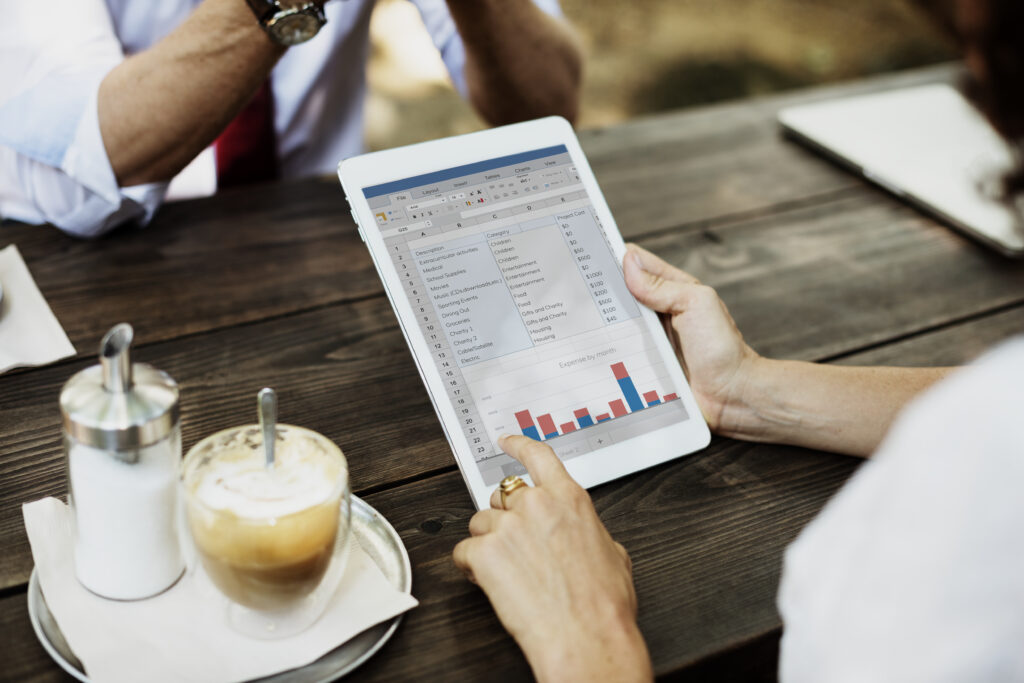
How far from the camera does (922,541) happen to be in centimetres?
42

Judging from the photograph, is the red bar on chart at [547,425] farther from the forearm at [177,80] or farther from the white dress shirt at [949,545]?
the forearm at [177,80]

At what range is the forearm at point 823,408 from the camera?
828 mm

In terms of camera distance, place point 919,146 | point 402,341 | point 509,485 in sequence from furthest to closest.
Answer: point 919,146 → point 402,341 → point 509,485

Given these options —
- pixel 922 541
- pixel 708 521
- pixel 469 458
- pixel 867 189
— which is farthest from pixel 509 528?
pixel 867 189

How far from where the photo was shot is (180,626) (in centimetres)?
59

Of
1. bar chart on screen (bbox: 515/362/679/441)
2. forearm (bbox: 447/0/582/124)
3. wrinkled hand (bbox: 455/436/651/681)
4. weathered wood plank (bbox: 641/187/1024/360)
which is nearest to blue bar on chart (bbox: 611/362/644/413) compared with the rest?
bar chart on screen (bbox: 515/362/679/441)

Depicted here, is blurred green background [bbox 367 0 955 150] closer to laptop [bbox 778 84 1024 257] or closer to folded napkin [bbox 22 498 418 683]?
laptop [bbox 778 84 1024 257]

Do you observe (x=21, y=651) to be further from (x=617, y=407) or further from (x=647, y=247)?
(x=647, y=247)

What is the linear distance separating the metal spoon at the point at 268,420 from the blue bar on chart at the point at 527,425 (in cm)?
26

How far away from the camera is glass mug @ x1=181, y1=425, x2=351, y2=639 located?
0.53 metres

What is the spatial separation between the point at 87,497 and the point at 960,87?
609 mm

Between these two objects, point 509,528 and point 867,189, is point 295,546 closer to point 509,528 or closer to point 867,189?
point 509,528

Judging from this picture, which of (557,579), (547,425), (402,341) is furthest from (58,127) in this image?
(557,579)

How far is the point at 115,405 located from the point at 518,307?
0.37 m
